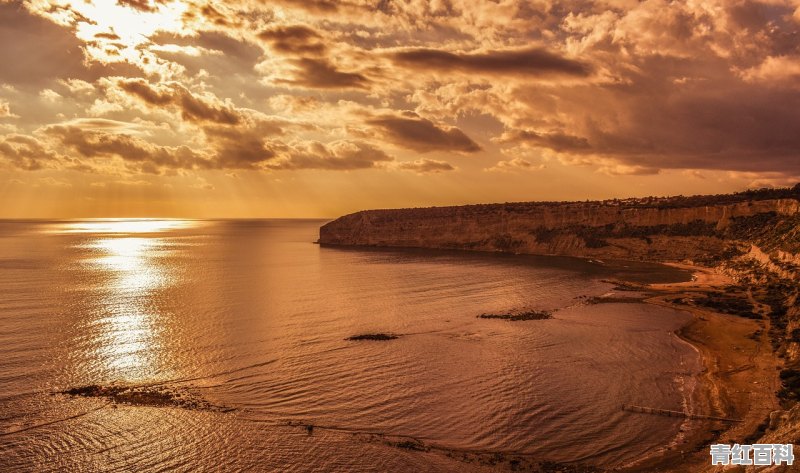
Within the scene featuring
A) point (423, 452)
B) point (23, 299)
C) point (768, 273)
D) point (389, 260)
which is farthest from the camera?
point (389, 260)

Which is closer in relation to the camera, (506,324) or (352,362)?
(352,362)

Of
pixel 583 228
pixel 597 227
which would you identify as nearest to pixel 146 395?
pixel 597 227

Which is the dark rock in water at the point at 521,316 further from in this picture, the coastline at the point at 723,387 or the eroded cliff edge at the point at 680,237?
the eroded cliff edge at the point at 680,237

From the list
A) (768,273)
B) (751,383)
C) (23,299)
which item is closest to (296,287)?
(23,299)

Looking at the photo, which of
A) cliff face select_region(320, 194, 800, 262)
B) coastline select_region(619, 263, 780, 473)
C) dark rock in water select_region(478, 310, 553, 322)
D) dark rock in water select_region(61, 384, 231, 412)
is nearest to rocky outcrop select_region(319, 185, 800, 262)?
cliff face select_region(320, 194, 800, 262)

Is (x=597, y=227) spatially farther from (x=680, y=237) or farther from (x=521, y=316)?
(x=521, y=316)

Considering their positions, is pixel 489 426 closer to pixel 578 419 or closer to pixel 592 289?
pixel 578 419
